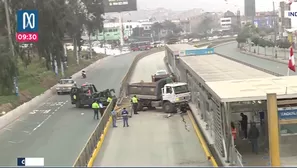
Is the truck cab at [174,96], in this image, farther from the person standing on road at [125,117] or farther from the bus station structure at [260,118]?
the bus station structure at [260,118]

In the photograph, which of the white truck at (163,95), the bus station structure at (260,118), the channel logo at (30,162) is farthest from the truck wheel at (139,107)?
the channel logo at (30,162)

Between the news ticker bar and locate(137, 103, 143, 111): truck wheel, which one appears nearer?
locate(137, 103, 143, 111): truck wheel

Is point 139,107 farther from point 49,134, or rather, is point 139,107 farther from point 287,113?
point 287,113

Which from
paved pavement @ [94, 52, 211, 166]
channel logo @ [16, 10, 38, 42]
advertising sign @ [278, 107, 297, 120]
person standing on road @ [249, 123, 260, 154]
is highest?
channel logo @ [16, 10, 38, 42]

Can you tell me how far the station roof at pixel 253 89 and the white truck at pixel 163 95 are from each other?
1115 cm

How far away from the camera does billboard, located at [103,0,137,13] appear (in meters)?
102

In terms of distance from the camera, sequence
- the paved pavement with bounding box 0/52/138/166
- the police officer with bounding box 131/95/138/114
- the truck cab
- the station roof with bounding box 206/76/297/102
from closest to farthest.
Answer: the station roof with bounding box 206/76/297/102, the paved pavement with bounding box 0/52/138/166, the truck cab, the police officer with bounding box 131/95/138/114

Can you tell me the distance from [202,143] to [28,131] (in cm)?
1206

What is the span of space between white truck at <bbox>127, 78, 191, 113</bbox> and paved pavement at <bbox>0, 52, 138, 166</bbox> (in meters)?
3.71

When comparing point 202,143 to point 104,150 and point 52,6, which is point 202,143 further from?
point 52,6

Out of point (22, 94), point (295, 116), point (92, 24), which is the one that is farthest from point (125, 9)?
point (295, 116)

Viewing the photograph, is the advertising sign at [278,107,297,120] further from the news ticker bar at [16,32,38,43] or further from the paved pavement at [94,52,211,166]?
the news ticker bar at [16,32,38,43]

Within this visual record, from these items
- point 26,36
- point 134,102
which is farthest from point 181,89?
point 26,36

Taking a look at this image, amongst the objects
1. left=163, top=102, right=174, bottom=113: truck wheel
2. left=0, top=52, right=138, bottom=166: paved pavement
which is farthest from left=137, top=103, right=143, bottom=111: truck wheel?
left=0, top=52, right=138, bottom=166: paved pavement
